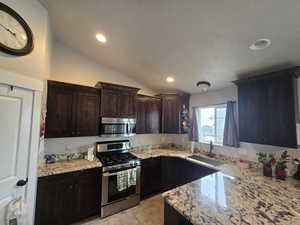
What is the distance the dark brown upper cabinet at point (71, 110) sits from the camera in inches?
90.7

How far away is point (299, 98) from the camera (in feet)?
6.54

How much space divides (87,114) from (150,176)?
190cm

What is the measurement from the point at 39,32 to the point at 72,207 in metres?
2.64

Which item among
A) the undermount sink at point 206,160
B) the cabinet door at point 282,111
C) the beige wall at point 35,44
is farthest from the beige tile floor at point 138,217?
the beige wall at point 35,44

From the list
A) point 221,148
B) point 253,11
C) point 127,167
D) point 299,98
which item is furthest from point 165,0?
point 221,148

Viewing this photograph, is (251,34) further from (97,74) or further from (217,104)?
(97,74)

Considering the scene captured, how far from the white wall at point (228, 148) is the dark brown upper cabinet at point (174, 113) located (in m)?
0.34

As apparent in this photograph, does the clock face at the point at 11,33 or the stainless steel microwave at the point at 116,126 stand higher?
the clock face at the point at 11,33

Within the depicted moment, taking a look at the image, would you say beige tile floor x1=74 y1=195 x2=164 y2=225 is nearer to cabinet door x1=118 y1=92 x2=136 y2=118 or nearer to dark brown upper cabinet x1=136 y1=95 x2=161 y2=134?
dark brown upper cabinet x1=136 y1=95 x2=161 y2=134

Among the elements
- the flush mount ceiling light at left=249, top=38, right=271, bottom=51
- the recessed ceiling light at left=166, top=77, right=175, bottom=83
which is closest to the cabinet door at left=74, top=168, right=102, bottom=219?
the recessed ceiling light at left=166, top=77, right=175, bottom=83

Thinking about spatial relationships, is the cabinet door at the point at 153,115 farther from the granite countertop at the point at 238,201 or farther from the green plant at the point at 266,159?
the green plant at the point at 266,159

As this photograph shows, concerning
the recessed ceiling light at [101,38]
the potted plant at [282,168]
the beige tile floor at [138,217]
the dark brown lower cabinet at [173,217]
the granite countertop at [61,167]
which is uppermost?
the recessed ceiling light at [101,38]

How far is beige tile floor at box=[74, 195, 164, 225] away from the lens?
223 centimetres

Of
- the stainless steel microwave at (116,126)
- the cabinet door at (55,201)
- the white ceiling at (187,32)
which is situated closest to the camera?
the white ceiling at (187,32)
